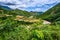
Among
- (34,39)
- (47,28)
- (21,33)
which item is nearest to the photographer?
(34,39)

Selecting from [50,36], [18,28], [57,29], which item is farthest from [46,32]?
[18,28]

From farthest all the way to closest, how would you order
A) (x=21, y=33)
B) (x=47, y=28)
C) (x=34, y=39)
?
(x=47, y=28) → (x=21, y=33) → (x=34, y=39)

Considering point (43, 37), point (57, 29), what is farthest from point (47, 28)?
point (43, 37)

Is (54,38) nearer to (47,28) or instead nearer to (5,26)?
(47,28)

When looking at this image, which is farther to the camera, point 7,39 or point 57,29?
point 57,29

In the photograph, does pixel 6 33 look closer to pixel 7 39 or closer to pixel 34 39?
pixel 7 39

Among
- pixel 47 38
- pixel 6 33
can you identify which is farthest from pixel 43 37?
pixel 6 33

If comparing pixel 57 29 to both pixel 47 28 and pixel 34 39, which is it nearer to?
pixel 47 28

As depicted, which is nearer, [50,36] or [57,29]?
[50,36]
